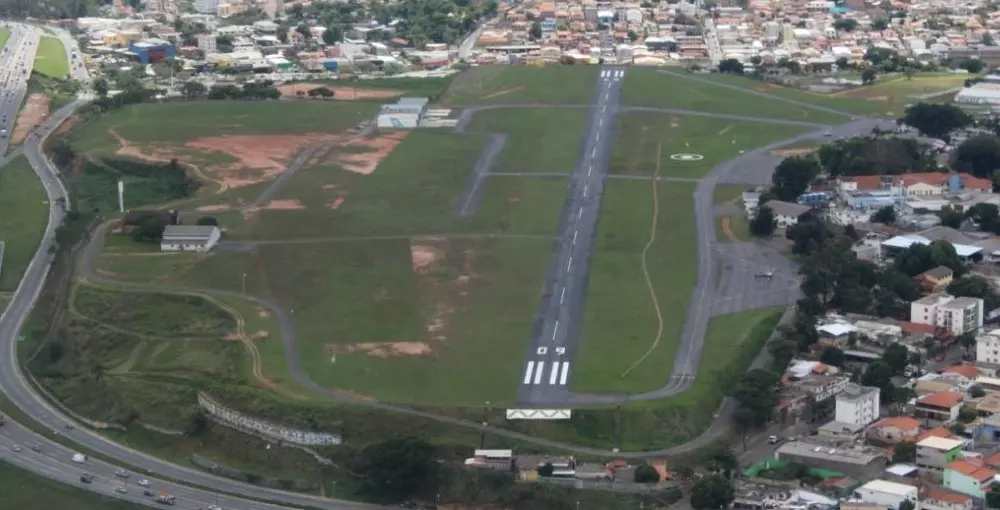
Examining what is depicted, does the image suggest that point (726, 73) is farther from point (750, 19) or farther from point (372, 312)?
point (372, 312)

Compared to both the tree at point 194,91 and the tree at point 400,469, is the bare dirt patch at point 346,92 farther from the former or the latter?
the tree at point 400,469

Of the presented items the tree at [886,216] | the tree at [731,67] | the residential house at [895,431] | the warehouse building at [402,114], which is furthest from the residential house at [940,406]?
the tree at [731,67]

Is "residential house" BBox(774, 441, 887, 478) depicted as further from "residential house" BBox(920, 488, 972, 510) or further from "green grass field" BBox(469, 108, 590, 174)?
"green grass field" BBox(469, 108, 590, 174)

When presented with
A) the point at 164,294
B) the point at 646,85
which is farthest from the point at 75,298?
the point at 646,85

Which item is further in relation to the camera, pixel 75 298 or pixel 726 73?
pixel 726 73

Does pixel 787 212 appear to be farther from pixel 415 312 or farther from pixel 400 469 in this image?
pixel 400 469

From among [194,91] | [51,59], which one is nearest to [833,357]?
[194,91]

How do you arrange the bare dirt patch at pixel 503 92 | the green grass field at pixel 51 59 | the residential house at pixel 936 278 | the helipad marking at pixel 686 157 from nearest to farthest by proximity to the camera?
the residential house at pixel 936 278 → the helipad marking at pixel 686 157 → the bare dirt patch at pixel 503 92 → the green grass field at pixel 51 59

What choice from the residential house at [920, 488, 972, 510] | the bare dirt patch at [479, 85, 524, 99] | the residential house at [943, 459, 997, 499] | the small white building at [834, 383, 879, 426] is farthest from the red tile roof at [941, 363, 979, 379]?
the bare dirt patch at [479, 85, 524, 99]
